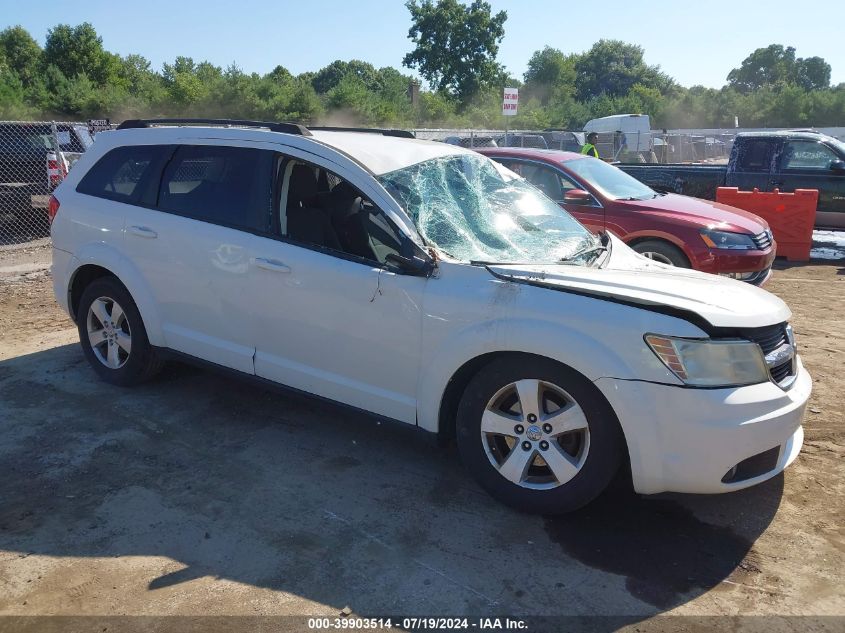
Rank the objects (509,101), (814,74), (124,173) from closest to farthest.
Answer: (124,173), (509,101), (814,74)

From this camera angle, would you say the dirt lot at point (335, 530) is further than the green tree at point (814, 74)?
No

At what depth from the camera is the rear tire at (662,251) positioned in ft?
25.3

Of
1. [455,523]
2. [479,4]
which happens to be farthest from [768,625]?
[479,4]

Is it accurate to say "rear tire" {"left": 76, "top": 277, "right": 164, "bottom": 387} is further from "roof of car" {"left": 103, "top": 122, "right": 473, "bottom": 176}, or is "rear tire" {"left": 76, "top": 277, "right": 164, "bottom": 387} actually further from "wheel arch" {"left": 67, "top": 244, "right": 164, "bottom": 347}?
"roof of car" {"left": 103, "top": 122, "right": 473, "bottom": 176}

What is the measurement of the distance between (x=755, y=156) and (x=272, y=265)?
1031 cm

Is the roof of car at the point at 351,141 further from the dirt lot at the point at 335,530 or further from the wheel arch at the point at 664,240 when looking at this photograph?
the wheel arch at the point at 664,240

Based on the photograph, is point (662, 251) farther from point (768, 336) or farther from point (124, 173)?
point (124, 173)

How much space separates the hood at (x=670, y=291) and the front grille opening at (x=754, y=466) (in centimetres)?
61

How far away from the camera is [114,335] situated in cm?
508

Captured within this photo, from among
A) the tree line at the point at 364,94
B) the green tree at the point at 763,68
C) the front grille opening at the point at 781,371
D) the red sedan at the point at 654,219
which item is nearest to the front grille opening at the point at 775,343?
the front grille opening at the point at 781,371

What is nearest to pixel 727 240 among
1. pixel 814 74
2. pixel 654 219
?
pixel 654 219

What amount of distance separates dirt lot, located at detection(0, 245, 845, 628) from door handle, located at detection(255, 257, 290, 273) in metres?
1.07

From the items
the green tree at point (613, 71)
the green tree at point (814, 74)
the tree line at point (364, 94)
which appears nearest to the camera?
the tree line at point (364, 94)

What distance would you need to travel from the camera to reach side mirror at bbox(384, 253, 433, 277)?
3648mm
